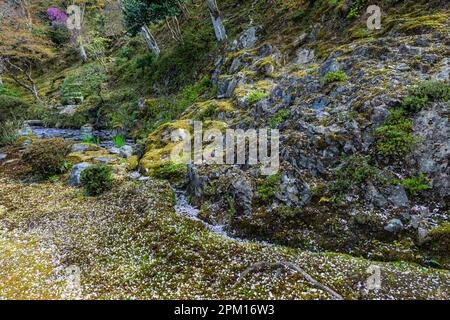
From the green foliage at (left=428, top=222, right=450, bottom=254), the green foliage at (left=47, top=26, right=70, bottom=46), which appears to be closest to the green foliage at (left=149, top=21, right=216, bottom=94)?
the green foliage at (left=428, top=222, right=450, bottom=254)

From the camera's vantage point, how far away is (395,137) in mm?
7836

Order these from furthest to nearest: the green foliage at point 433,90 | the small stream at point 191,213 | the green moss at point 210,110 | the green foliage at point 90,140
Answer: the green foliage at point 90,140 → the green moss at point 210,110 → the small stream at point 191,213 → the green foliage at point 433,90

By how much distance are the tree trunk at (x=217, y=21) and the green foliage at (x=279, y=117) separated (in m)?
12.4

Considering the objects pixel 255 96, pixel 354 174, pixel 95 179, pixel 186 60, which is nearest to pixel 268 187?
pixel 354 174

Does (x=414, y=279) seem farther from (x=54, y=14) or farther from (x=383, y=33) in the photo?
(x=54, y=14)

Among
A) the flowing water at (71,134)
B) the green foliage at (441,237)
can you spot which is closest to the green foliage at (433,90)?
the green foliage at (441,237)

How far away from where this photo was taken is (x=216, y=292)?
20.2 ft

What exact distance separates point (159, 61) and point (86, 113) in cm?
945

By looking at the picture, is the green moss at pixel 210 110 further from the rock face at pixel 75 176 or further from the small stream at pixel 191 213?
Answer: the rock face at pixel 75 176

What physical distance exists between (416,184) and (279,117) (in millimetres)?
5358

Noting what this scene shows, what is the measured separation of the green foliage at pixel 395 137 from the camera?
7.61 meters

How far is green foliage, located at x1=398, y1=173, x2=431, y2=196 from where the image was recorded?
704 cm
